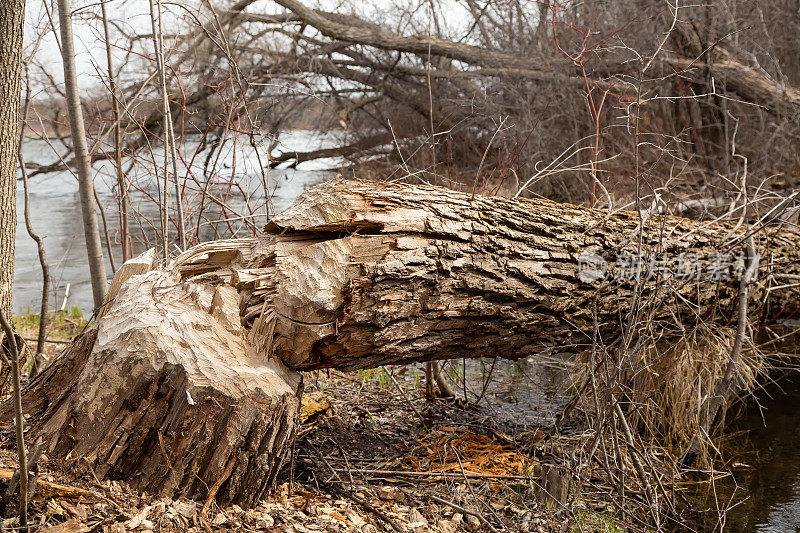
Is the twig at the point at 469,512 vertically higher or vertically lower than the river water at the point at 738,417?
higher

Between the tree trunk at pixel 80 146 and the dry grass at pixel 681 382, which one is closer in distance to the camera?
the tree trunk at pixel 80 146

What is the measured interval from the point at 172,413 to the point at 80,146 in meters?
2.07

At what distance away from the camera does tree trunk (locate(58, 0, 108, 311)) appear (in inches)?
134

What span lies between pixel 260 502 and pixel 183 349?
1.99 feet

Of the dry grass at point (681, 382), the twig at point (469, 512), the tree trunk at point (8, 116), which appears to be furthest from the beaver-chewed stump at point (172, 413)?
the dry grass at point (681, 382)

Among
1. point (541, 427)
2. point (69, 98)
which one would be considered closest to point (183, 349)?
point (69, 98)

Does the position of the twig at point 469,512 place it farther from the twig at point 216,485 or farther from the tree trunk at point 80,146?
the tree trunk at point 80,146

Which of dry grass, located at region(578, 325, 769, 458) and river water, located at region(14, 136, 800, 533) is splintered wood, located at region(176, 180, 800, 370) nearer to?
dry grass, located at region(578, 325, 769, 458)

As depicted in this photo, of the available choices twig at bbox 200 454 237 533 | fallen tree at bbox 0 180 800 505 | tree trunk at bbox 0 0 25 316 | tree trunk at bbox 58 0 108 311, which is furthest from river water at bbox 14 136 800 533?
twig at bbox 200 454 237 533

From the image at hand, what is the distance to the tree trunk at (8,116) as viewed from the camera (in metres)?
2.95

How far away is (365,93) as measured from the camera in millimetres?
10555

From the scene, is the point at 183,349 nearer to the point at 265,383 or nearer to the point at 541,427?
the point at 265,383

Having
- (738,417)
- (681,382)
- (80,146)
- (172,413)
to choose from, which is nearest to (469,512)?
(172,413)

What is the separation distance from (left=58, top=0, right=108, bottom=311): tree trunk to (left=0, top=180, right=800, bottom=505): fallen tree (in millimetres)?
1069
